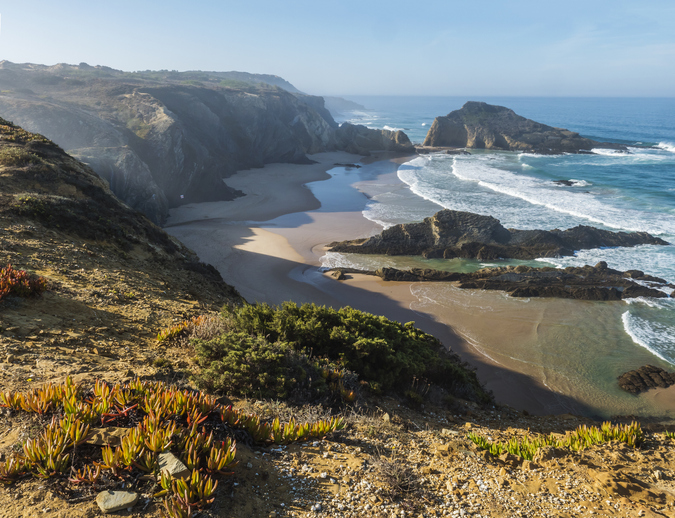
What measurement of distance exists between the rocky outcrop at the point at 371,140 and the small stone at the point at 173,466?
6172cm

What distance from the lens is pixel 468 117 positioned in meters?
69.2

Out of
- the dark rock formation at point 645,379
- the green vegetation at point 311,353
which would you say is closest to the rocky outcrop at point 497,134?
the dark rock formation at point 645,379

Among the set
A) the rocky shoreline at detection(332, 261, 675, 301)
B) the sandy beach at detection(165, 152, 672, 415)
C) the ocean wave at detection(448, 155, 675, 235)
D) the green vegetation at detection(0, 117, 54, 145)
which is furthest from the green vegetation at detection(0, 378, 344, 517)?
the ocean wave at detection(448, 155, 675, 235)

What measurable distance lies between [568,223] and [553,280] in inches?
414

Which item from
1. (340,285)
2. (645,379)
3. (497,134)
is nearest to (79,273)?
(340,285)

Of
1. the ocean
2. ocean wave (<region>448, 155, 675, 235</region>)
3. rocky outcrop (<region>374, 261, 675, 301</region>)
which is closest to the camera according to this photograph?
the ocean

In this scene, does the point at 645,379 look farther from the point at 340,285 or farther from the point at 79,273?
the point at 79,273

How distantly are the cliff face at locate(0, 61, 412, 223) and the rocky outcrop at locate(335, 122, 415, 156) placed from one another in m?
0.17

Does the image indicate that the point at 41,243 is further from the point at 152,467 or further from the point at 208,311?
→ the point at 152,467

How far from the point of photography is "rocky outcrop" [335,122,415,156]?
63.0 m

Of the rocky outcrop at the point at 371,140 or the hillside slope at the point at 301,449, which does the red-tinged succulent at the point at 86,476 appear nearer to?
the hillside slope at the point at 301,449

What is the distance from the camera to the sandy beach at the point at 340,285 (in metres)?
12.3

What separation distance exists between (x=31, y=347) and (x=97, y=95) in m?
45.7

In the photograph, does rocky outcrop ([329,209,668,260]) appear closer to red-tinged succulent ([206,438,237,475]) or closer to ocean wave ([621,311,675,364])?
ocean wave ([621,311,675,364])
